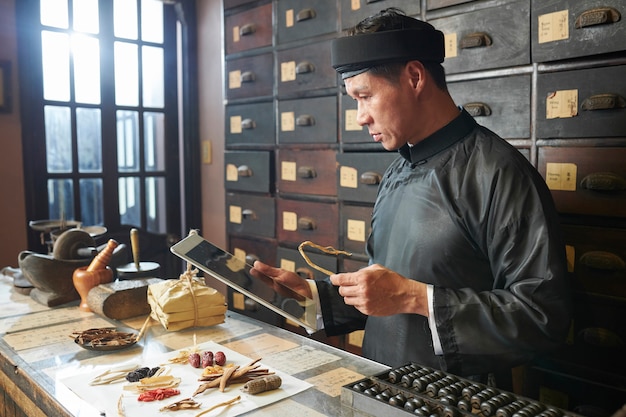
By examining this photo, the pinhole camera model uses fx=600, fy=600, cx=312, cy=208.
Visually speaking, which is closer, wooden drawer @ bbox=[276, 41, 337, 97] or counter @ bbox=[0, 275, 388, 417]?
counter @ bbox=[0, 275, 388, 417]

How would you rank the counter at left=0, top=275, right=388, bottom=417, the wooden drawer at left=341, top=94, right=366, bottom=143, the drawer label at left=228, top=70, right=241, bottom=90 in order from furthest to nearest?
1. the drawer label at left=228, top=70, right=241, bottom=90
2. the wooden drawer at left=341, top=94, right=366, bottom=143
3. the counter at left=0, top=275, right=388, bottom=417

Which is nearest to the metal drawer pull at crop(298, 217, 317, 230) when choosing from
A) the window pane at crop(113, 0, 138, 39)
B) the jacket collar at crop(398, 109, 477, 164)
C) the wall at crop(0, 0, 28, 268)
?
the jacket collar at crop(398, 109, 477, 164)

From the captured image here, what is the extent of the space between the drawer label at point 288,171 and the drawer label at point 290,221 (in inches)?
7.4

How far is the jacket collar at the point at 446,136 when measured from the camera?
5.74 feet

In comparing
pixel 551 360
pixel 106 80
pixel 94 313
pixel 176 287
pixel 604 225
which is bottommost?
pixel 551 360

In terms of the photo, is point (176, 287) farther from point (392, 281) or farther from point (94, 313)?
point (392, 281)

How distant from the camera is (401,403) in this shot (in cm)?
109

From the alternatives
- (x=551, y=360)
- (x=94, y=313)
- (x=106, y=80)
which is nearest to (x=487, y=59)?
(x=551, y=360)

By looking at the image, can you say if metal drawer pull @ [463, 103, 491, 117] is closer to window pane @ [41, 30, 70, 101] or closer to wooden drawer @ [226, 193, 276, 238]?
wooden drawer @ [226, 193, 276, 238]

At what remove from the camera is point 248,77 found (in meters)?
3.49

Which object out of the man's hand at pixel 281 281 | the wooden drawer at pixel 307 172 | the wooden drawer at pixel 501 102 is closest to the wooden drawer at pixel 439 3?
the wooden drawer at pixel 501 102

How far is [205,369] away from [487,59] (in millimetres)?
1521

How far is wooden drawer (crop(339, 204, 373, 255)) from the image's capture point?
2785mm

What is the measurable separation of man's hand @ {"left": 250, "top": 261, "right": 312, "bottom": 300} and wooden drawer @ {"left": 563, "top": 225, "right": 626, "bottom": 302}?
84 cm
